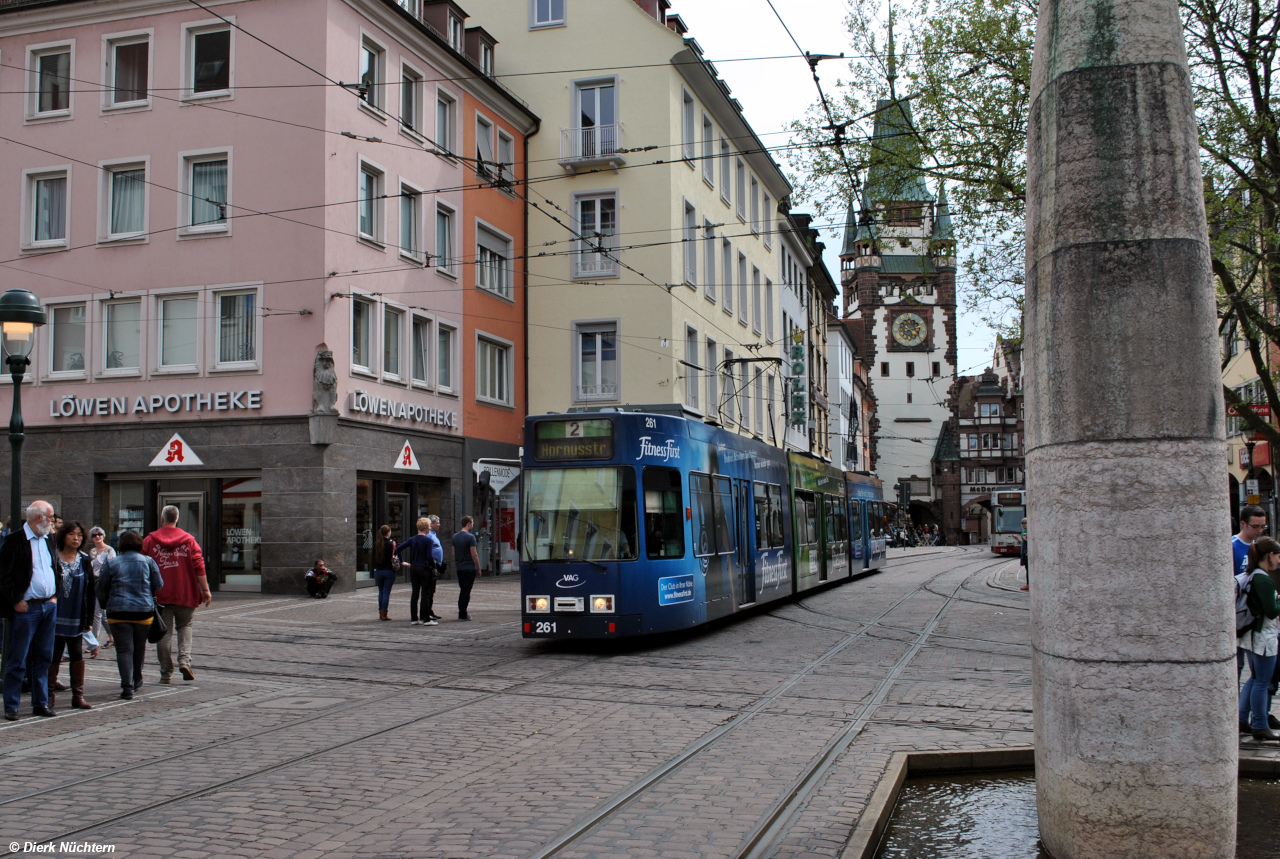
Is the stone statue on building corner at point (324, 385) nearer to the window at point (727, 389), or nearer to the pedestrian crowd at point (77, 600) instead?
the pedestrian crowd at point (77, 600)

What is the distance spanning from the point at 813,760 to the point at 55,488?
23.3 m

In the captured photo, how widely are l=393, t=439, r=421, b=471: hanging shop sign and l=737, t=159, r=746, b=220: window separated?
771 inches

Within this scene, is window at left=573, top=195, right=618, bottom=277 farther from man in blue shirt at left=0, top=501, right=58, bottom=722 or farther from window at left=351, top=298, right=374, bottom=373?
man in blue shirt at left=0, top=501, right=58, bottom=722

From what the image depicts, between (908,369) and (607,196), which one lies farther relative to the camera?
(908,369)

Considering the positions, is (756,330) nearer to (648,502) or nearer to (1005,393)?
(648,502)

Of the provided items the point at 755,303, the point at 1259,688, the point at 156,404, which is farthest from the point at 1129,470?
the point at 755,303

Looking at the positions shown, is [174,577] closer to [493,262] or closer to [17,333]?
[17,333]

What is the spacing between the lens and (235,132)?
25.7 metres

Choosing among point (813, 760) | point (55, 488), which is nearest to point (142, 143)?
point (55, 488)

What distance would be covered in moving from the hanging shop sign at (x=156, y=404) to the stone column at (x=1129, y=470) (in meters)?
21.8

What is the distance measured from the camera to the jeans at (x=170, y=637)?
1159cm

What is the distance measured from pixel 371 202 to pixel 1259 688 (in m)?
22.4

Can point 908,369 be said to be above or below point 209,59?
above

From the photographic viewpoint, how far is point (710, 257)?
39.2m
